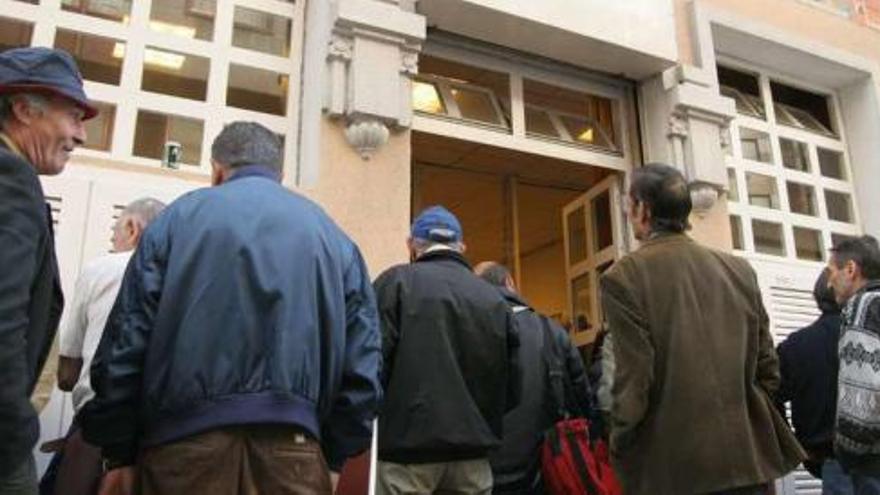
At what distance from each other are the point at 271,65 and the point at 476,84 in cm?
178

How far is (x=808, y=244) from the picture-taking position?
7.66 meters

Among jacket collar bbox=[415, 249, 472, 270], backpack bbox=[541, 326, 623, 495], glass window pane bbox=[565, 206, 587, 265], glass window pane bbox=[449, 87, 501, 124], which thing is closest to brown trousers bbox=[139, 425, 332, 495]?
jacket collar bbox=[415, 249, 472, 270]

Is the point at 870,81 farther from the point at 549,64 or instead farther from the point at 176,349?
the point at 176,349

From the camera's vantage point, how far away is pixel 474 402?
11.2 ft

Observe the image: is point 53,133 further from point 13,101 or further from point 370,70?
point 370,70

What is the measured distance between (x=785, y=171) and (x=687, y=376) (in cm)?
541

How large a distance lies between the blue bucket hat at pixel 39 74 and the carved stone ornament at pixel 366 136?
2.89m

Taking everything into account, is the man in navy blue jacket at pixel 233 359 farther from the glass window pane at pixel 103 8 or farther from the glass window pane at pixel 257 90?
the glass window pane at pixel 103 8

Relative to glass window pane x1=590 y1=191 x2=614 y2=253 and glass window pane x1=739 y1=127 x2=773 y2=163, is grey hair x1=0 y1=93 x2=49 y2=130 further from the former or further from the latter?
glass window pane x1=739 y1=127 x2=773 y2=163

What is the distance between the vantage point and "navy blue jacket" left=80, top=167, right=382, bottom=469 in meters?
2.12

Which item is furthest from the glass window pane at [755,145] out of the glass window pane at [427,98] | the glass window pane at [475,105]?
the glass window pane at [427,98]

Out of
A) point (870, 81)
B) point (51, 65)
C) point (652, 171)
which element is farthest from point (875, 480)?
point (870, 81)

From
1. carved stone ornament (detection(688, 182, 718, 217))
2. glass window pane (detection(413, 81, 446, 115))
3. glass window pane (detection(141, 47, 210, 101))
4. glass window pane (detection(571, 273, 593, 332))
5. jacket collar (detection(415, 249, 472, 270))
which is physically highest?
glass window pane (detection(413, 81, 446, 115))

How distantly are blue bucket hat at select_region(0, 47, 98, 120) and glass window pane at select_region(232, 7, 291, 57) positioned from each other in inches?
132
